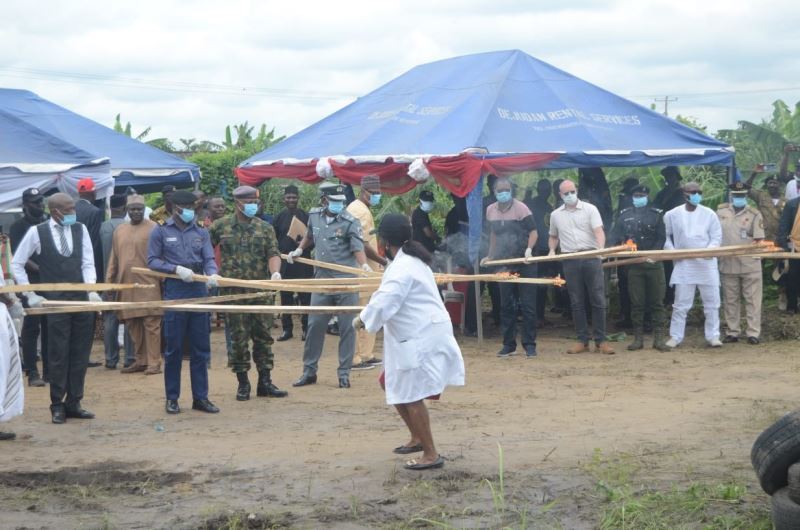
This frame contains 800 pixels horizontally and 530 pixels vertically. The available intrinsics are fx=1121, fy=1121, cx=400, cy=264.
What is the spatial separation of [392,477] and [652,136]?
8.76 meters

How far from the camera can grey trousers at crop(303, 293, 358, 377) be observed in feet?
34.6

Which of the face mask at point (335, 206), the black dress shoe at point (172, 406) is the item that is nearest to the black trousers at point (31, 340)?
the black dress shoe at point (172, 406)

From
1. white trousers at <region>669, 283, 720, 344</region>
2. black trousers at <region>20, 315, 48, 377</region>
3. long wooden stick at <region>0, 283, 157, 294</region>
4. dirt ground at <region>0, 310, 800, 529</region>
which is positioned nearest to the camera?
dirt ground at <region>0, 310, 800, 529</region>

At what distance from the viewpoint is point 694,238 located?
12.7 metres

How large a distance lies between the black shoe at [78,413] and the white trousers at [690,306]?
688 centimetres

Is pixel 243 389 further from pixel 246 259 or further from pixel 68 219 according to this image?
pixel 68 219

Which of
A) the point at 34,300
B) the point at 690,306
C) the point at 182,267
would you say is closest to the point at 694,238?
the point at 690,306

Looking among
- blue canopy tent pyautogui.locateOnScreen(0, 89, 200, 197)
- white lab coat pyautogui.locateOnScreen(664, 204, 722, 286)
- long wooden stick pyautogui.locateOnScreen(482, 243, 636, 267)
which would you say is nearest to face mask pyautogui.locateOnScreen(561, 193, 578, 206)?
long wooden stick pyautogui.locateOnScreen(482, 243, 636, 267)

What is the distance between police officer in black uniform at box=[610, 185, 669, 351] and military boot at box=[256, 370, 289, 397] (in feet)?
15.4

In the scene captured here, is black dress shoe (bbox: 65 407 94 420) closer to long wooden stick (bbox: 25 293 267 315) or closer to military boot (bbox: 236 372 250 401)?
long wooden stick (bbox: 25 293 267 315)

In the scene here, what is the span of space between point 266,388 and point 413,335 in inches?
134

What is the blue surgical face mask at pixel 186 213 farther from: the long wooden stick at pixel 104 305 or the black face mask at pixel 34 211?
the black face mask at pixel 34 211

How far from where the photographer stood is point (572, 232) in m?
12.5

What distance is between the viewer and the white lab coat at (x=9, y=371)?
830 cm
